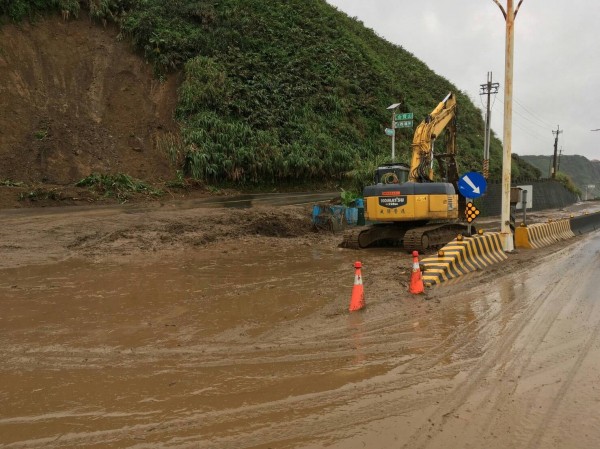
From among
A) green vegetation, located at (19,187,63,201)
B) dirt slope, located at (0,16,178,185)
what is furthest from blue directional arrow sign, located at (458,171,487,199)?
dirt slope, located at (0,16,178,185)

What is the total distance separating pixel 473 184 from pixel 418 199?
5.35 ft

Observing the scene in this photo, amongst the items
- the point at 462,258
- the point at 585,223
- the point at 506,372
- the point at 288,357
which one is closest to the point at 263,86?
the point at 585,223

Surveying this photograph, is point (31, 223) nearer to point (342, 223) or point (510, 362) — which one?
point (342, 223)

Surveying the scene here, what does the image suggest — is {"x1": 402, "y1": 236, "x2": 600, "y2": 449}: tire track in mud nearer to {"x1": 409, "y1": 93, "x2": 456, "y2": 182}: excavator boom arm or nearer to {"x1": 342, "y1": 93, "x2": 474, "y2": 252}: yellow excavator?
{"x1": 342, "y1": 93, "x2": 474, "y2": 252}: yellow excavator

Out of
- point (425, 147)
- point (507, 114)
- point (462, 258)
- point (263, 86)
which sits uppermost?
point (263, 86)

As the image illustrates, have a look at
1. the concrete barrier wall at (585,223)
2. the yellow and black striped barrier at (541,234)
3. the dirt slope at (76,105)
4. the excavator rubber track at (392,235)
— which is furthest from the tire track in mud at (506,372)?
the dirt slope at (76,105)

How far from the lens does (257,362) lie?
4.95 m

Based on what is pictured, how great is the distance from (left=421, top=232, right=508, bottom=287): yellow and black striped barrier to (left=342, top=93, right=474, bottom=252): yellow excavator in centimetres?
162

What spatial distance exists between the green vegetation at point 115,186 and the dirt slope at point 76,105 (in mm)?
1608

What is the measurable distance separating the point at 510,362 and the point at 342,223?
1304 centimetres

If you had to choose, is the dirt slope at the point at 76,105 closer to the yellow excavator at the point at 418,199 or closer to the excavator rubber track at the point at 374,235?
the excavator rubber track at the point at 374,235

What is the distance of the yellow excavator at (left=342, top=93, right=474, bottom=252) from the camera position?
13008 millimetres

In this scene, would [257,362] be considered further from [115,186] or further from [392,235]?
[115,186]

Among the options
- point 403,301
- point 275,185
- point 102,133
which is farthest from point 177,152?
point 403,301
